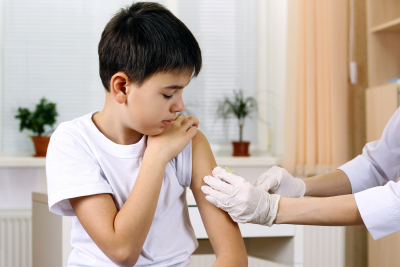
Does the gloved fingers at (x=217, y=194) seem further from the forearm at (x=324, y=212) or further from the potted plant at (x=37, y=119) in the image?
the potted plant at (x=37, y=119)

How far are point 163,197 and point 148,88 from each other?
278 millimetres

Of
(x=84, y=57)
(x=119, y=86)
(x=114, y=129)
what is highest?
(x=84, y=57)

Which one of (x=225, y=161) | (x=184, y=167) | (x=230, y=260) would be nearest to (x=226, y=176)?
(x=184, y=167)

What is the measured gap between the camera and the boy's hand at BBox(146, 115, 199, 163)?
945 millimetres

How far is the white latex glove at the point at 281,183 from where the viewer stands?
49.4 inches

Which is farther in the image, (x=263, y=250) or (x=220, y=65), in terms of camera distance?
(x=220, y=65)

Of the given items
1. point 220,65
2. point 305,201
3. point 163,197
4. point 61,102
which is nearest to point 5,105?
point 61,102

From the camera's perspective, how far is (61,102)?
2.70 m

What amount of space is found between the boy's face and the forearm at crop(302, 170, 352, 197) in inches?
25.7

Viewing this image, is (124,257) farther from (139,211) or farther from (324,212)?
(324,212)

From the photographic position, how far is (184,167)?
3.40 ft

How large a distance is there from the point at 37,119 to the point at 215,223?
1.86 metres

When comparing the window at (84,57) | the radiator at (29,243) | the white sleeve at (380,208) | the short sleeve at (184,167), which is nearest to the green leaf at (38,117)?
the window at (84,57)

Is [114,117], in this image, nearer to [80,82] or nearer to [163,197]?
[163,197]
